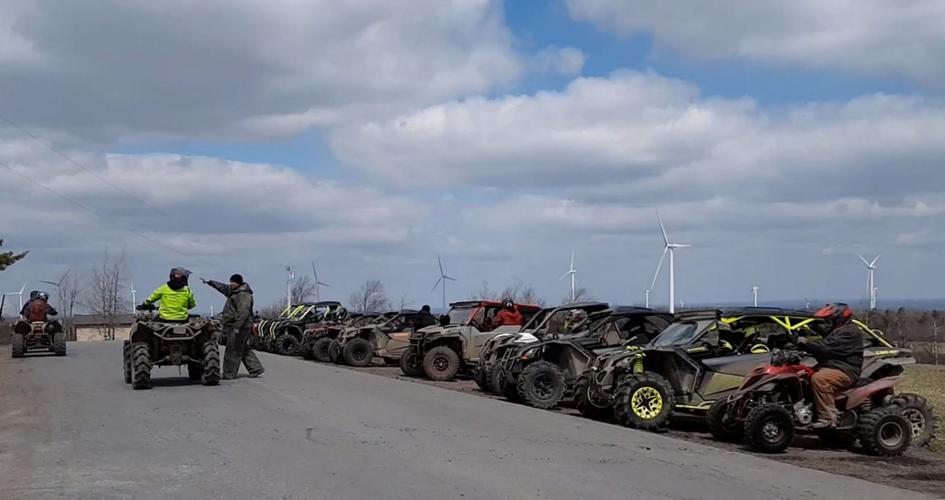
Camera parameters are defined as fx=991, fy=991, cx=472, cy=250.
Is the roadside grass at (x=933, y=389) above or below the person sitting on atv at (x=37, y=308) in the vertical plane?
below

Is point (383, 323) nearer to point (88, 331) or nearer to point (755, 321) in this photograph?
point (755, 321)

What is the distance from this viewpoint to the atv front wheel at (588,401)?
49.3ft

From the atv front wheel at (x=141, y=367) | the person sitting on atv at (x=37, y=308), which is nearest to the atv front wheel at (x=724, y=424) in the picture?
the atv front wheel at (x=141, y=367)

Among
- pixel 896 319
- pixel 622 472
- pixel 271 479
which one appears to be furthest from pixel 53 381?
pixel 896 319

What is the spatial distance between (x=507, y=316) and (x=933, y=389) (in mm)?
9976

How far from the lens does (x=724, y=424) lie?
42.5 ft

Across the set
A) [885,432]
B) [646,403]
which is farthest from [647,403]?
[885,432]

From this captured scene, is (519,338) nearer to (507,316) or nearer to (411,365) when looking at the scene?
(507,316)

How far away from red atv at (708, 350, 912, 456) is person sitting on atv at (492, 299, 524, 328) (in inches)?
411

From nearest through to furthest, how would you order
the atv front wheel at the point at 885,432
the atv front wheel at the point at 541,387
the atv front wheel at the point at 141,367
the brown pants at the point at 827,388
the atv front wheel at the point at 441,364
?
the atv front wheel at the point at 885,432 < the brown pants at the point at 827,388 < the atv front wheel at the point at 141,367 < the atv front wheel at the point at 541,387 < the atv front wheel at the point at 441,364

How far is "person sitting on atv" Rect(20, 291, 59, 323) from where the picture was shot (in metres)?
30.1

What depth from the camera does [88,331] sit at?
309 ft

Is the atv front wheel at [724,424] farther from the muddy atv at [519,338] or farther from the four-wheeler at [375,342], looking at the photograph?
the four-wheeler at [375,342]

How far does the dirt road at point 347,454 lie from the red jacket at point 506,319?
7205mm
